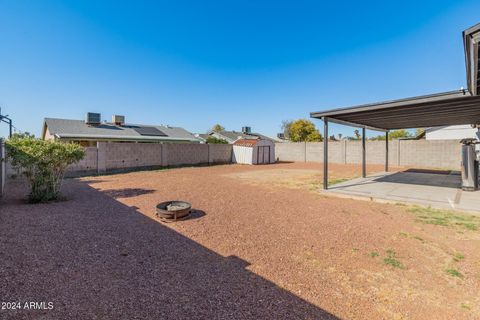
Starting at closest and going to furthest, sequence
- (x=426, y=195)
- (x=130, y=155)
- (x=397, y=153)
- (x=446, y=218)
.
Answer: (x=446, y=218), (x=426, y=195), (x=130, y=155), (x=397, y=153)

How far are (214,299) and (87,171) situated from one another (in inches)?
534

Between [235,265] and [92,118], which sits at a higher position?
[92,118]

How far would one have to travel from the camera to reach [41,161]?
20.7ft

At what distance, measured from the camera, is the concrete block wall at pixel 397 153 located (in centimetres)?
1628

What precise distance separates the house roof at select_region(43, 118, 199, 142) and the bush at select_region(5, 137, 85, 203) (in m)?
12.2

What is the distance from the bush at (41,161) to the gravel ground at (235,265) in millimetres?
912

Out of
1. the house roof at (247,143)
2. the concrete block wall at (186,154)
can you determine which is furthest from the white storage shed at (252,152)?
the concrete block wall at (186,154)

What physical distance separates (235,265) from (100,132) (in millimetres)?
20070

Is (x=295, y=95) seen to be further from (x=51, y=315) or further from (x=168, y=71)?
(x=51, y=315)

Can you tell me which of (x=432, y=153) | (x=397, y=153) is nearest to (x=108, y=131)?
(x=397, y=153)

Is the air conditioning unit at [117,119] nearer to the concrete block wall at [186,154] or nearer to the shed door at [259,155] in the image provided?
the concrete block wall at [186,154]

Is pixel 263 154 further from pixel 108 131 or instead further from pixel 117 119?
pixel 117 119

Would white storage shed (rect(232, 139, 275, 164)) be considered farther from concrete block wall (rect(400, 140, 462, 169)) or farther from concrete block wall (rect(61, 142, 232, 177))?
→ concrete block wall (rect(400, 140, 462, 169))

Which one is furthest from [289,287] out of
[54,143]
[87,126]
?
[87,126]
